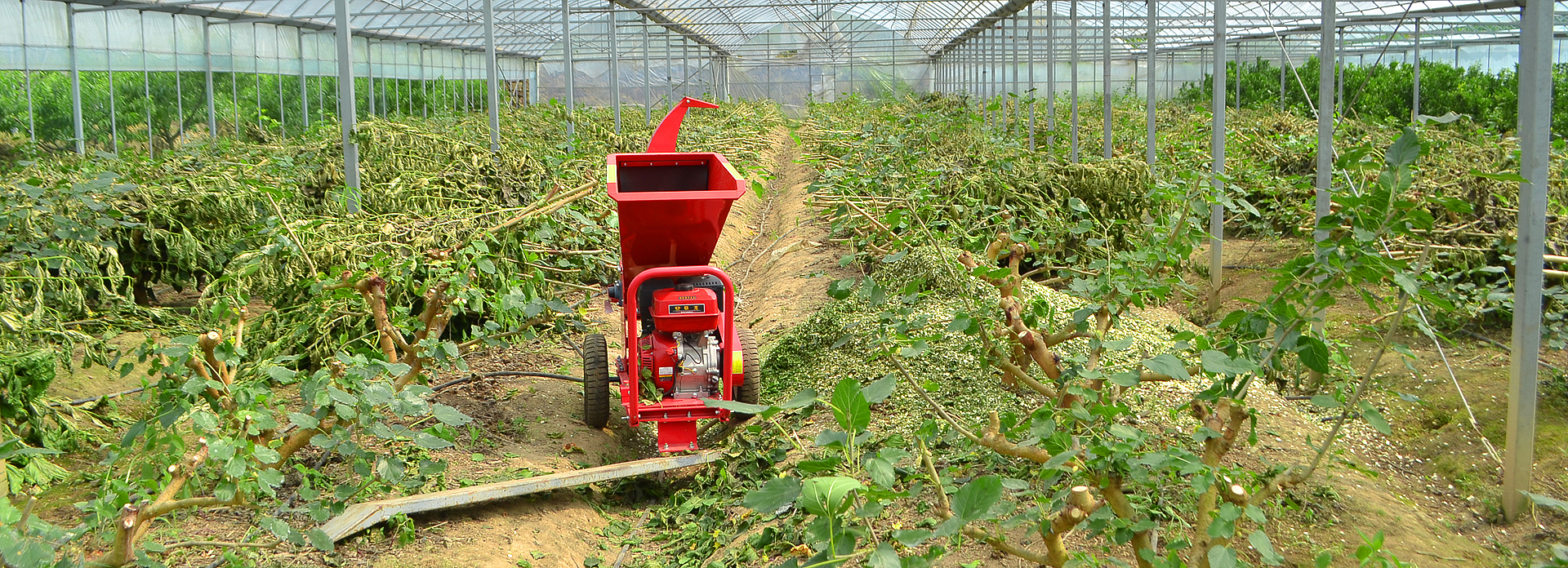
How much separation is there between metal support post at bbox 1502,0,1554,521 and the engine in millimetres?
3138

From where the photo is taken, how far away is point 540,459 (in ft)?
15.1

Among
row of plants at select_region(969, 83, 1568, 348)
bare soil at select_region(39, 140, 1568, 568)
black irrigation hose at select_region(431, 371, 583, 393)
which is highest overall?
row of plants at select_region(969, 83, 1568, 348)

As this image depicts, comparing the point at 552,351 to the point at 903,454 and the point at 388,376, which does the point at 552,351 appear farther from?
the point at 903,454

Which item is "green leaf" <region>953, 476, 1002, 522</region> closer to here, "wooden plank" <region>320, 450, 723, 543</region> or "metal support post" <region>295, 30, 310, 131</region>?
"wooden plank" <region>320, 450, 723, 543</region>

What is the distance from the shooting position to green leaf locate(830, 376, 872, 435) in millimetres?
1845

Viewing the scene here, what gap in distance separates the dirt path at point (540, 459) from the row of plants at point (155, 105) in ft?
22.0

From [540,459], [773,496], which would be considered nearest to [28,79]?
[540,459]

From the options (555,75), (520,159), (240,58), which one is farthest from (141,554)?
(555,75)

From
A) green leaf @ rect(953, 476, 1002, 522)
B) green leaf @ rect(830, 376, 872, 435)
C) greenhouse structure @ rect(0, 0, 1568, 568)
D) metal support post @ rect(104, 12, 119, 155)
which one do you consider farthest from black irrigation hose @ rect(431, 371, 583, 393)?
metal support post @ rect(104, 12, 119, 155)

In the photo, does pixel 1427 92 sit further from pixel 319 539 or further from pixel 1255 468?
pixel 319 539

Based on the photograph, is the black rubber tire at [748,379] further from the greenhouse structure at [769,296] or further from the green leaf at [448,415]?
the green leaf at [448,415]

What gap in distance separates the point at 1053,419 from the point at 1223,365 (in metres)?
0.49

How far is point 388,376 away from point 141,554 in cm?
146

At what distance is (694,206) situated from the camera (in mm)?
4473
